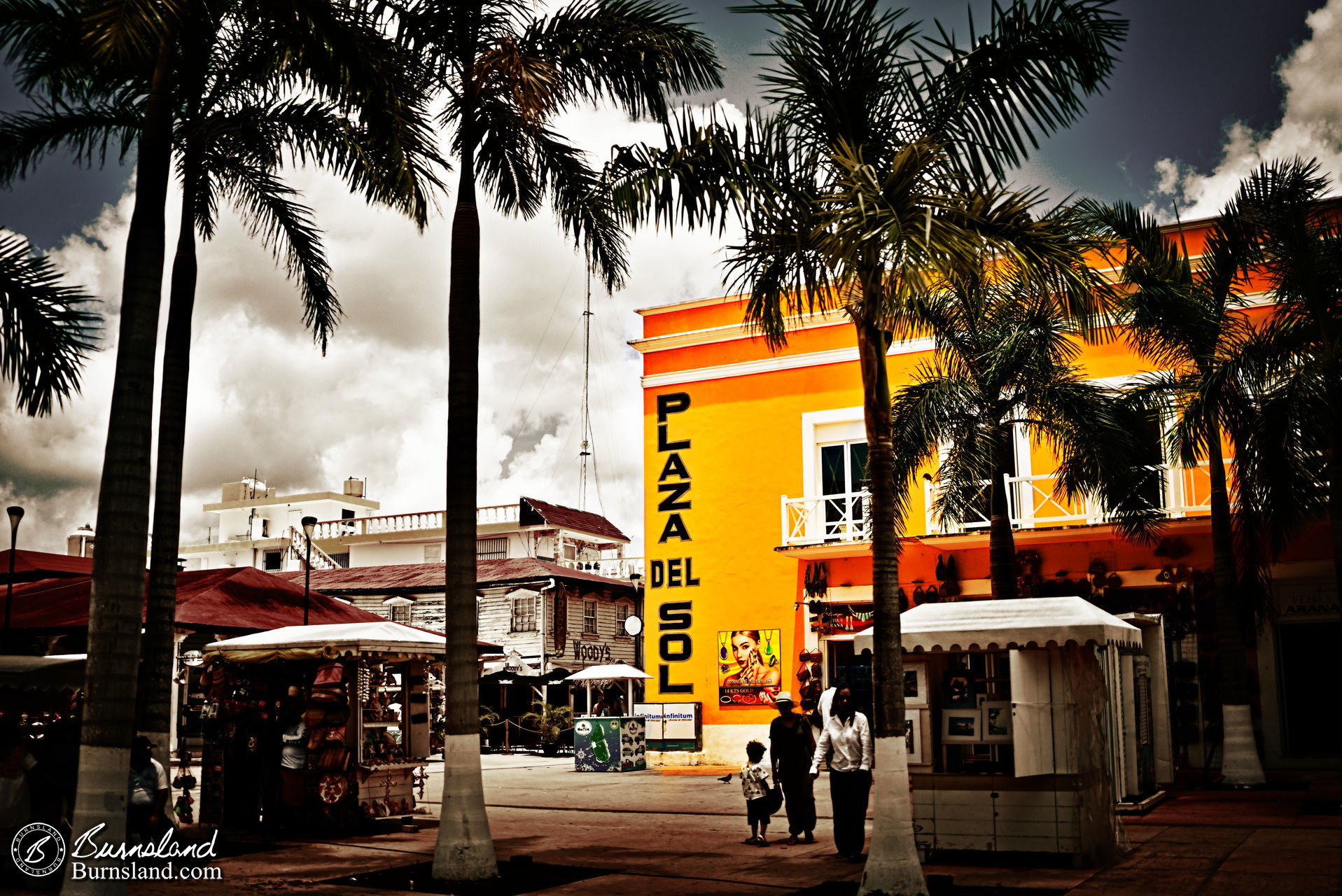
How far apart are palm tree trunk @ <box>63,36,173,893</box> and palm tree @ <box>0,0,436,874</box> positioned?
157 cm

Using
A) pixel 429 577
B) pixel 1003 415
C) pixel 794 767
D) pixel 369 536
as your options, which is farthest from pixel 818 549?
pixel 369 536

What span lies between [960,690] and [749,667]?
470 inches

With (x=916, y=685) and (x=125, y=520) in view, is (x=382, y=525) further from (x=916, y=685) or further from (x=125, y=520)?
(x=125, y=520)

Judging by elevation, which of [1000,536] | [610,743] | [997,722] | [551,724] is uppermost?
[1000,536]

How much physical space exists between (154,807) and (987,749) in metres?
7.48

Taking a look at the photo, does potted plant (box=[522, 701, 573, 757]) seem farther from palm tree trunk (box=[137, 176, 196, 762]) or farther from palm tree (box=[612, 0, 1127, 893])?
palm tree (box=[612, 0, 1127, 893])

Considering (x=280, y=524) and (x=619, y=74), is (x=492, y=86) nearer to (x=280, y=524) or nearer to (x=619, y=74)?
(x=619, y=74)

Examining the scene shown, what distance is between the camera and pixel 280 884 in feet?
31.3

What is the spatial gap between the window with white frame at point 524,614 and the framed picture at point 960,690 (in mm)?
29601

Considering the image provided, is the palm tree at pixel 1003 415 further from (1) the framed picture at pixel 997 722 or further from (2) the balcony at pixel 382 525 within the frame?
(2) the balcony at pixel 382 525

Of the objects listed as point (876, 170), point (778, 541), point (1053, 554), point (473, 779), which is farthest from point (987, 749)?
point (778, 541)

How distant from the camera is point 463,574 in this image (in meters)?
9.68

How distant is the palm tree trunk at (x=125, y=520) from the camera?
676cm

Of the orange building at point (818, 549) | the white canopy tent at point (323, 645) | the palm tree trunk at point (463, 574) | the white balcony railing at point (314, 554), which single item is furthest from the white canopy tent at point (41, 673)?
the white balcony railing at point (314, 554)
